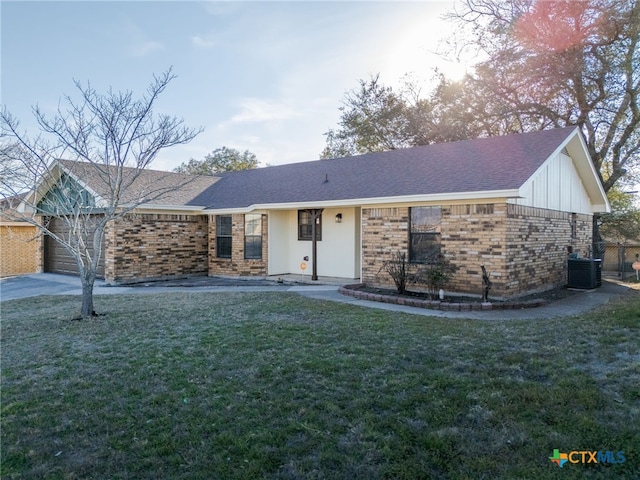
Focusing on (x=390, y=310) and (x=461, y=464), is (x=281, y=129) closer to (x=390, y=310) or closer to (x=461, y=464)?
(x=390, y=310)

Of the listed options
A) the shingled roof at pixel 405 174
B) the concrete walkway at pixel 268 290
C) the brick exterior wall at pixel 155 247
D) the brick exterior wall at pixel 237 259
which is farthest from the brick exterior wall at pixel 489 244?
the brick exterior wall at pixel 155 247

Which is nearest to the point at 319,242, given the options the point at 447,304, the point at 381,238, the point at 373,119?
the point at 381,238

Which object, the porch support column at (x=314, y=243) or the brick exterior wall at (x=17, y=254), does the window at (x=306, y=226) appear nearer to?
the porch support column at (x=314, y=243)

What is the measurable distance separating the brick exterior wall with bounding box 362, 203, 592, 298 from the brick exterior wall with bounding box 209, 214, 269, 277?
3.85 meters

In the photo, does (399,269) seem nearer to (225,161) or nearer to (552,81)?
(552,81)

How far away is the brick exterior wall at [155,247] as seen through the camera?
13305 mm

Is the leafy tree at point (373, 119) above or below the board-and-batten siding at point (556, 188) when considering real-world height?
above

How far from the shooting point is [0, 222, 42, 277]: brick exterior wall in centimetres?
1781

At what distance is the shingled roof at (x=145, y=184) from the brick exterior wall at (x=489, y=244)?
17.6ft

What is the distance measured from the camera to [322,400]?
12.8 ft

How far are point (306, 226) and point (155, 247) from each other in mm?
5060

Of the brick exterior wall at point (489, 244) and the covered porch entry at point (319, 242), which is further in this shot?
the covered porch entry at point (319, 242)

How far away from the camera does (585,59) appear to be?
1712 cm

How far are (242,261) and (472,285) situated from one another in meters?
7.74
